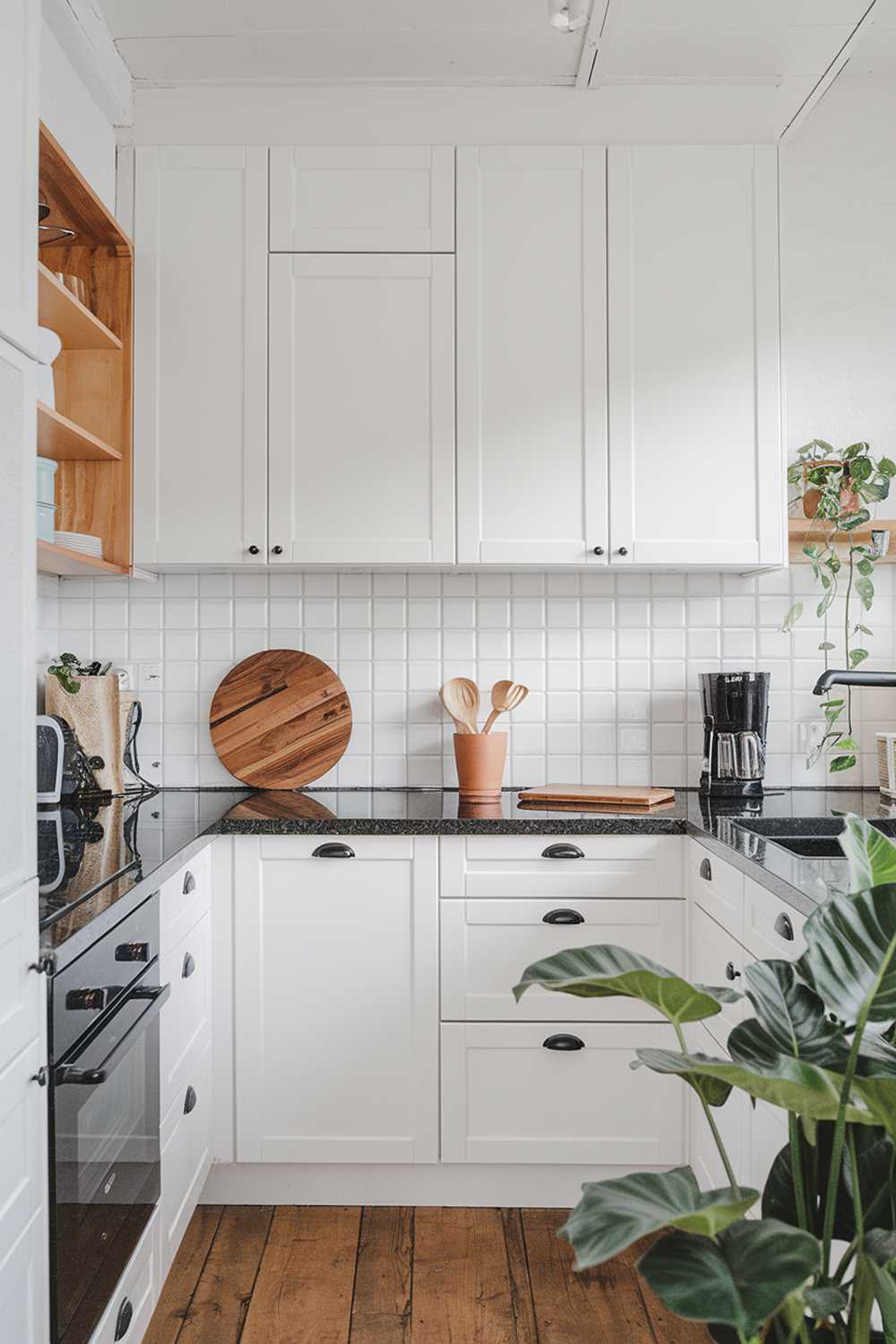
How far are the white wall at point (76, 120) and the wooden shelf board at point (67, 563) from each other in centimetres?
85

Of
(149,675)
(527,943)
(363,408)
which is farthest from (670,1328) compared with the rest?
(363,408)

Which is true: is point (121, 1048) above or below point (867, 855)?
below

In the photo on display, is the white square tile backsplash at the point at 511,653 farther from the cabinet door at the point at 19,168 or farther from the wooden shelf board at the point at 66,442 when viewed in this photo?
the cabinet door at the point at 19,168

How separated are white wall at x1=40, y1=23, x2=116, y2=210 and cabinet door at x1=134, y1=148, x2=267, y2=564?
135 millimetres

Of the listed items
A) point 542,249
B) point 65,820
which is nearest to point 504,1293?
point 65,820

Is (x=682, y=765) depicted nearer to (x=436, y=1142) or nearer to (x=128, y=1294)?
(x=436, y=1142)

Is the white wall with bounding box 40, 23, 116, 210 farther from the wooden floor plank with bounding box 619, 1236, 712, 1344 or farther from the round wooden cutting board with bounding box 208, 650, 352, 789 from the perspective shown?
the wooden floor plank with bounding box 619, 1236, 712, 1344

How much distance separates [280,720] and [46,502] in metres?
0.93

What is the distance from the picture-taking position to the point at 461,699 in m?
2.83

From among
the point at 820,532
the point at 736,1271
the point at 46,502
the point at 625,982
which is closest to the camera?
the point at 736,1271

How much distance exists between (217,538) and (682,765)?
1.40 metres

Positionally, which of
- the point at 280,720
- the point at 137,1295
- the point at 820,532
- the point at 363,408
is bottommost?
the point at 137,1295

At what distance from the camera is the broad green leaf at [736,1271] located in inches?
25.0

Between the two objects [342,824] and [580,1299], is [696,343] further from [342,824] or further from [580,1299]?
[580,1299]
